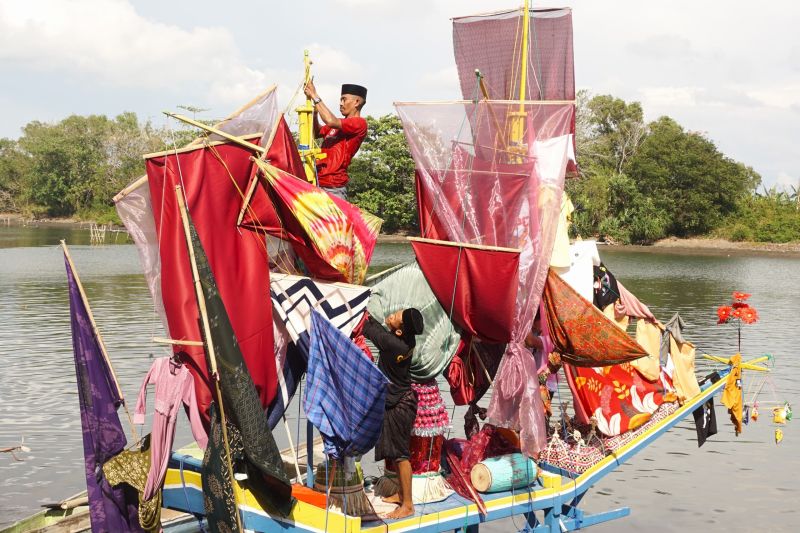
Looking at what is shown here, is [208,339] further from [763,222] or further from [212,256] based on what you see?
[763,222]

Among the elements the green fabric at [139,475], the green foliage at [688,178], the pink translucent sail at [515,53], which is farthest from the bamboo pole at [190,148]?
the green foliage at [688,178]

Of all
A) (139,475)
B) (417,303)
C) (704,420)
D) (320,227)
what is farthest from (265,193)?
(704,420)

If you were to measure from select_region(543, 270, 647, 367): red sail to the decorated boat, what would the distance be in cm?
2

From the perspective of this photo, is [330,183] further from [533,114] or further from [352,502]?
[352,502]

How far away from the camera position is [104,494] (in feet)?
23.1

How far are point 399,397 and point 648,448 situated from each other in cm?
871

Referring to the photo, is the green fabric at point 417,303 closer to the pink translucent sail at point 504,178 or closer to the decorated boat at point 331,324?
the decorated boat at point 331,324

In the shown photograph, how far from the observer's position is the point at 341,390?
20.4 ft

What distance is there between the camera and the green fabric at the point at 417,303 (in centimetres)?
724

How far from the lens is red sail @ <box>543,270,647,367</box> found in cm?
770

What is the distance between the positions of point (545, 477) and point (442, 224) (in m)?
2.46

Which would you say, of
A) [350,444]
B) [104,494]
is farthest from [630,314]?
[104,494]

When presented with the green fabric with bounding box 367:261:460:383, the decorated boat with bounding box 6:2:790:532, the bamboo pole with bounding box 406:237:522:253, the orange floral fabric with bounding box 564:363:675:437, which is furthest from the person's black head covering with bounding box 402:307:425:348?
the orange floral fabric with bounding box 564:363:675:437

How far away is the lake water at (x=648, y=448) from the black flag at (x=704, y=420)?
1444mm
